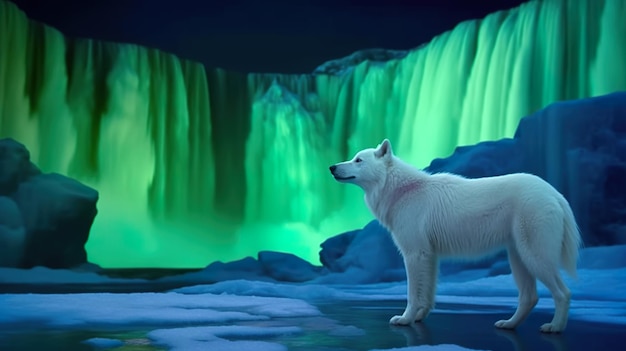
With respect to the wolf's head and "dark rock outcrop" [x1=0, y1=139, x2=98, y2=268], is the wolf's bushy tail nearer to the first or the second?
the wolf's head

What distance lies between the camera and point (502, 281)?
977cm

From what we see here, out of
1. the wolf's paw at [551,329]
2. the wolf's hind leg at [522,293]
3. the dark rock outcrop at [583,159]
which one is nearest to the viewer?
the wolf's paw at [551,329]

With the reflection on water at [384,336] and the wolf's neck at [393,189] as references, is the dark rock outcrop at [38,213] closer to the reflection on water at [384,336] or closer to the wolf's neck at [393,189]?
the reflection on water at [384,336]

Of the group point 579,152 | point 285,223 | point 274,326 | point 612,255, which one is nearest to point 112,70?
point 285,223

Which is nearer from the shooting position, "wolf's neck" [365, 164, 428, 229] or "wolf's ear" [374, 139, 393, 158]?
"wolf's neck" [365, 164, 428, 229]

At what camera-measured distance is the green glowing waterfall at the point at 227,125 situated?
59.9 feet

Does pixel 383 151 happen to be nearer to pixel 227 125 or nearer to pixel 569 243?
pixel 569 243

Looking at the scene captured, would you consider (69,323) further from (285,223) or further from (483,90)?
(285,223)

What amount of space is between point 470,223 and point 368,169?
3.06ft

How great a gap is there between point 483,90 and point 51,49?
13781 millimetres

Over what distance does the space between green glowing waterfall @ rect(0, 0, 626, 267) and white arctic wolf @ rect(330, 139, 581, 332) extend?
12.7 m

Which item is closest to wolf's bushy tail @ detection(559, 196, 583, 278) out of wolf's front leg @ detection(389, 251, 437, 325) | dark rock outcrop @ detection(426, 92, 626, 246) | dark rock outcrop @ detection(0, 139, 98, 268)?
wolf's front leg @ detection(389, 251, 437, 325)

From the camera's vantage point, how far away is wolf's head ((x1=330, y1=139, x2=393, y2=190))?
4797 millimetres

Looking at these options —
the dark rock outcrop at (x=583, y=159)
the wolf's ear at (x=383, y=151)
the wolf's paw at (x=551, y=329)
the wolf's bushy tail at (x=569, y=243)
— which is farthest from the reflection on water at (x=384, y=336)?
the dark rock outcrop at (x=583, y=159)
